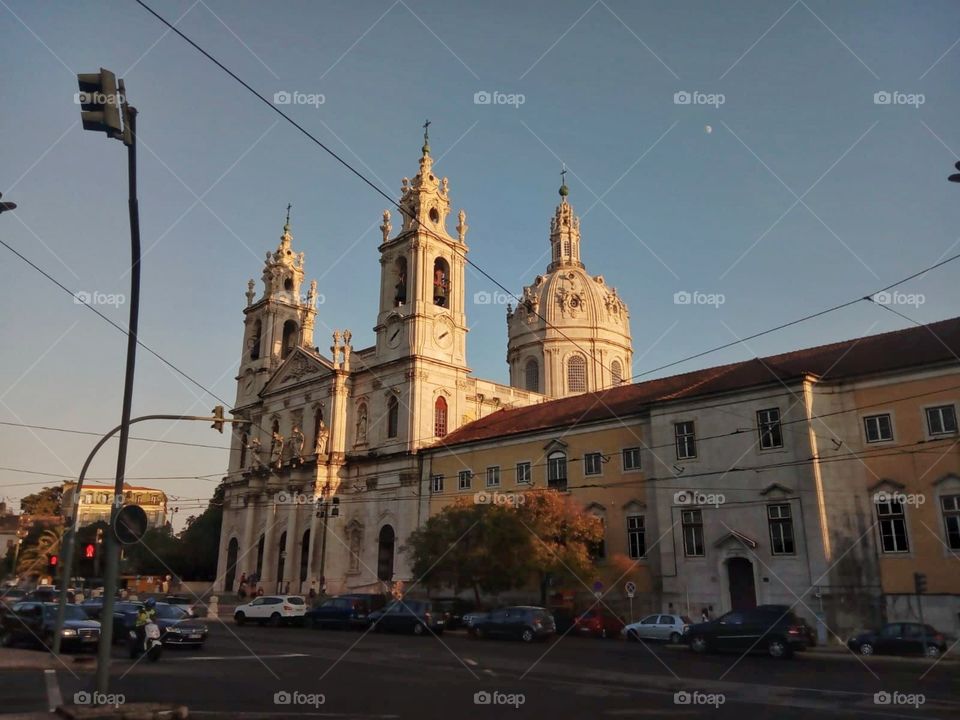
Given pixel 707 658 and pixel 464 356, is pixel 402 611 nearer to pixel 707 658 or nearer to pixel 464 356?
pixel 707 658

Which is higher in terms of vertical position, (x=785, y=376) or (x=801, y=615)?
(x=785, y=376)

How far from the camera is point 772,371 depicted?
105 ft

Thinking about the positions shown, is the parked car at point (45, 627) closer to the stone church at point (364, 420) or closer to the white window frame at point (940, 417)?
the stone church at point (364, 420)

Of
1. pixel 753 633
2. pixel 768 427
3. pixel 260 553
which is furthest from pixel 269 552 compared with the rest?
pixel 753 633

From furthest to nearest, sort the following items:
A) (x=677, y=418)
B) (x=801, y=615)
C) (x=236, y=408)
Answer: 1. (x=236, y=408)
2. (x=677, y=418)
3. (x=801, y=615)

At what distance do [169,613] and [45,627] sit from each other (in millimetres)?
3558

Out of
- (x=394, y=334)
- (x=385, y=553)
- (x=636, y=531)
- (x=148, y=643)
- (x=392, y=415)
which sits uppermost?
(x=394, y=334)

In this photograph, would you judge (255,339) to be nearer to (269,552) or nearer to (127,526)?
(269,552)

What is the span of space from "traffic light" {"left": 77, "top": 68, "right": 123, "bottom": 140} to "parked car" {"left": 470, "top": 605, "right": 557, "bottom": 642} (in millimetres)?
23664

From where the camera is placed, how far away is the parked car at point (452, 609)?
113 ft

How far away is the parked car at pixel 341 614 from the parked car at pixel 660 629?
12246 mm

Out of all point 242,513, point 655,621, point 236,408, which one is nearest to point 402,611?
point 655,621

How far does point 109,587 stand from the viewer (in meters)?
11.5

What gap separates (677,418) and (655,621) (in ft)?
30.3
